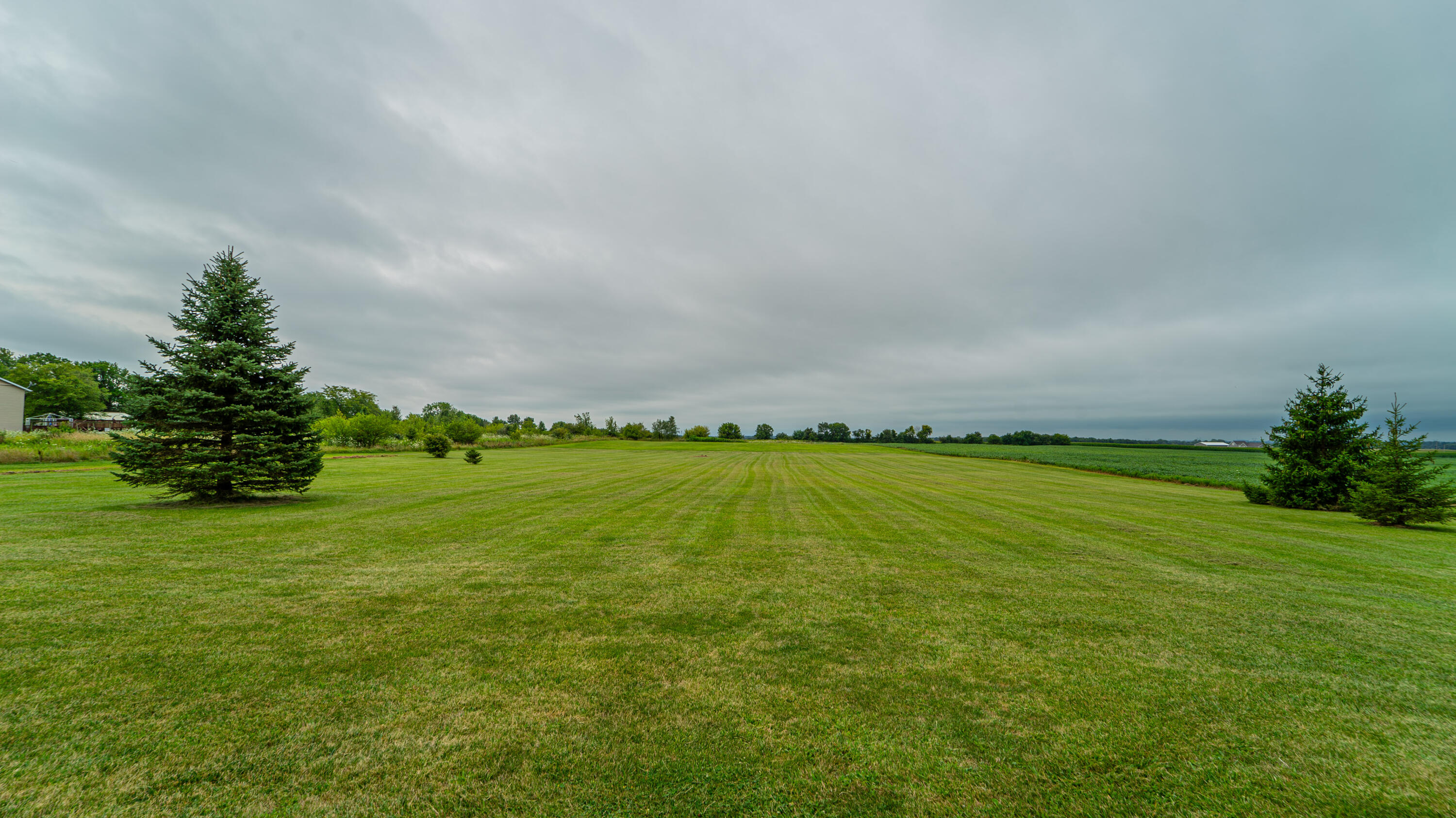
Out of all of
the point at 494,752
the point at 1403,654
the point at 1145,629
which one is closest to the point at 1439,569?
the point at 1403,654

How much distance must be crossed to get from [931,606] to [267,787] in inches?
262

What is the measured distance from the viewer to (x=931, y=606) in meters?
6.52

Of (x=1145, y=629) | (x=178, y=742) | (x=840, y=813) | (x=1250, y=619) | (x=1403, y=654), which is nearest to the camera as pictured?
(x=840, y=813)

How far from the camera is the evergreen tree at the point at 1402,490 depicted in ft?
44.1

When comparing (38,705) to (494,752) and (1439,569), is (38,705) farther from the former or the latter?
(1439,569)

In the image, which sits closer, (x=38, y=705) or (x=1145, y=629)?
(x=38, y=705)

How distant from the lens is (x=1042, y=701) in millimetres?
4117

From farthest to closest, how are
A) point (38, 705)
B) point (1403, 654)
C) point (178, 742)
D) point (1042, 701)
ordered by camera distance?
point (1403, 654) < point (1042, 701) < point (38, 705) < point (178, 742)

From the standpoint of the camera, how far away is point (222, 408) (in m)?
12.6

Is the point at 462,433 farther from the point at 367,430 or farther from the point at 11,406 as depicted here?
the point at 11,406

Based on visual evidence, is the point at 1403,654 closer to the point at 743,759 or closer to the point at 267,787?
the point at 743,759

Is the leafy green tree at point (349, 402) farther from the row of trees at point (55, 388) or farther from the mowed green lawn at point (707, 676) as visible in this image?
the mowed green lawn at point (707, 676)

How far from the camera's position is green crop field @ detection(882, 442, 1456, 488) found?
35188 millimetres

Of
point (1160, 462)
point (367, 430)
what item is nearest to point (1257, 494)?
point (1160, 462)
